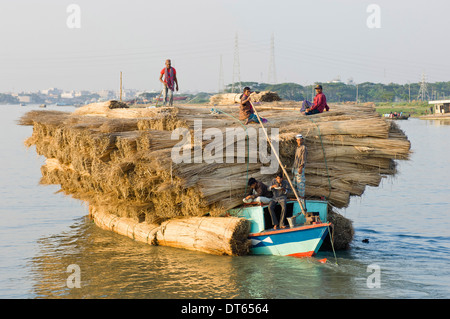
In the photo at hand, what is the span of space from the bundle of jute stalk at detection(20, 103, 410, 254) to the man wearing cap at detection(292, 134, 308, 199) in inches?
9.7

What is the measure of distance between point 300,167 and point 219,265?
2653mm

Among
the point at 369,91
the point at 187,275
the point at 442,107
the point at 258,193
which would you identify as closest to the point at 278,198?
the point at 258,193

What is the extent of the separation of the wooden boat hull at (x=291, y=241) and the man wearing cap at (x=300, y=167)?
0.96m

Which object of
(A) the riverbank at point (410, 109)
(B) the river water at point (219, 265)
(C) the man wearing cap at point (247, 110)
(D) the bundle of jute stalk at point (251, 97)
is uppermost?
(D) the bundle of jute stalk at point (251, 97)

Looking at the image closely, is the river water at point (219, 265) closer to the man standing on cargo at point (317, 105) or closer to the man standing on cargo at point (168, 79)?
the man standing on cargo at point (317, 105)

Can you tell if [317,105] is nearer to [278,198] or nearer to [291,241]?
[278,198]

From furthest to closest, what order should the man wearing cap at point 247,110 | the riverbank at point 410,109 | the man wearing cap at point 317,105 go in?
the riverbank at point 410,109 < the man wearing cap at point 317,105 < the man wearing cap at point 247,110

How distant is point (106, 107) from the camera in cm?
1672

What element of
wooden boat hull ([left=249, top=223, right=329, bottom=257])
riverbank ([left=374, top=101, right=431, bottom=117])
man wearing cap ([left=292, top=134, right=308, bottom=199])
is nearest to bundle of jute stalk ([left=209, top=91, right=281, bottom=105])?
man wearing cap ([left=292, top=134, right=308, bottom=199])

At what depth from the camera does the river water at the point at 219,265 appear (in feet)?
34.8

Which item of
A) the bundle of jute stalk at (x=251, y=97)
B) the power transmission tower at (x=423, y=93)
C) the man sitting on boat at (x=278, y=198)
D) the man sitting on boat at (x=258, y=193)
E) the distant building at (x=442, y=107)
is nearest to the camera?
the man sitting on boat at (x=278, y=198)

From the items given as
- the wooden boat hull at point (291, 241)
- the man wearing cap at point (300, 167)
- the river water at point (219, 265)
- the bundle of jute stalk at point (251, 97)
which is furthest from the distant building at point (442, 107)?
the wooden boat hull at point (291, 241)
